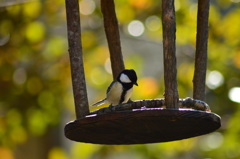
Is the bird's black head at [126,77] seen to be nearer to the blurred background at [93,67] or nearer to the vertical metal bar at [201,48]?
the vertical metal bar at [201,48]

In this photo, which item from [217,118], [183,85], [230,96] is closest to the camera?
[217,118]

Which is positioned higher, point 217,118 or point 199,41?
point 199,41

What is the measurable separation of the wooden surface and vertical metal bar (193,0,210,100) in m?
0.50

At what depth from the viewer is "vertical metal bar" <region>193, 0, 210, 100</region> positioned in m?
4.85

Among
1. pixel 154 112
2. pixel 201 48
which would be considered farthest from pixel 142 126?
pixel 201 48

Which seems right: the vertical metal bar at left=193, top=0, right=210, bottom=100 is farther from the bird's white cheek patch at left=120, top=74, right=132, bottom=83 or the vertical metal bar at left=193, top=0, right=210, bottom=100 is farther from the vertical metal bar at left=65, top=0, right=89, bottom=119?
the vertical metal bar at left=65, top=0, right=89, bottom=119

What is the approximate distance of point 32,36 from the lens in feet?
24.8

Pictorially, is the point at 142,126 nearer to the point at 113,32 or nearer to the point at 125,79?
the point at 125,79

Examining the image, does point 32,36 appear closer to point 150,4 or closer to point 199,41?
point 150,4

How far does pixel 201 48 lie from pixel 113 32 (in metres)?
0.81

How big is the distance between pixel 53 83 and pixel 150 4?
Answer: 1645 millimetres

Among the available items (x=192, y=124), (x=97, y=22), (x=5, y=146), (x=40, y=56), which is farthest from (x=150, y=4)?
(x=192, y=124)

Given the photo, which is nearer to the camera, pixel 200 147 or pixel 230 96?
pixel 230 96

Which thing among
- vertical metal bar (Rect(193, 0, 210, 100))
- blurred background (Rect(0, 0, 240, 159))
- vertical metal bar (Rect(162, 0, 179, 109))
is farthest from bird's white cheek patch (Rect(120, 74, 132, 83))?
blurred background (Rect(0, 0, 240, 159))
